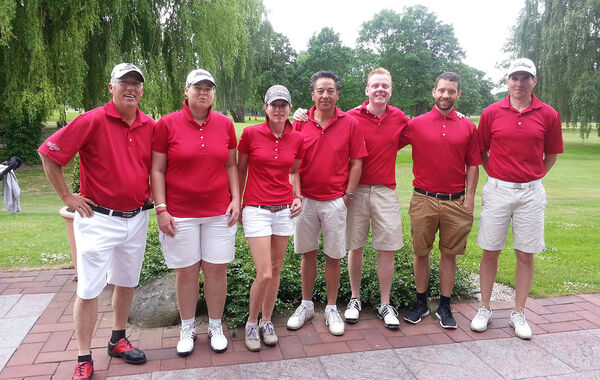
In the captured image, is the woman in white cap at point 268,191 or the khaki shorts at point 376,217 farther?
the khaki shorts at point 376,217

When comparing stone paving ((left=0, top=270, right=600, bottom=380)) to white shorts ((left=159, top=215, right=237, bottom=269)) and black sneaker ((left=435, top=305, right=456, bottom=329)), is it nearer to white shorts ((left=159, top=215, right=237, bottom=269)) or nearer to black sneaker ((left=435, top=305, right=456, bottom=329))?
black sneaker ((left=435, top=305, right=456, bottom=329))

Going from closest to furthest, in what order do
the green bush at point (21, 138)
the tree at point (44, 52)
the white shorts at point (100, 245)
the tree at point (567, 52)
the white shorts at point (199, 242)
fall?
the white shorts at point (100, 245), the white shorts at point (199, 242), the tree at point (44, 52), the green bush at point (21, 138), the tree at point (567, 52)

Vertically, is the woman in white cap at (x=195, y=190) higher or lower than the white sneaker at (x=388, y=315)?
higher

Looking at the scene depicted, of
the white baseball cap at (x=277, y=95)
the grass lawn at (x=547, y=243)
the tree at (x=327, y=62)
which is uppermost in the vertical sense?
the tree at (x=327, y=62)

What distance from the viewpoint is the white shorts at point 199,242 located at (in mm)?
3080

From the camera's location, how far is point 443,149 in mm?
3586

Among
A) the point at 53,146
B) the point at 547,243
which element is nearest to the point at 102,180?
the point at 53,146

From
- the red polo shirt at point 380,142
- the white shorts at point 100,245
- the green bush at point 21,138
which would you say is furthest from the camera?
the green bush at point 21,138

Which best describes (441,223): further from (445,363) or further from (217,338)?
(217,338)

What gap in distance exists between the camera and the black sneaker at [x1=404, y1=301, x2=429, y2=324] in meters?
3.75

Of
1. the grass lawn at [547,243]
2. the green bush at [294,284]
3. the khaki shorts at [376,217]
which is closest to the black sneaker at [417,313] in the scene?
the green bush at [294,284]

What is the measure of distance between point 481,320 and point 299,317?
143cm

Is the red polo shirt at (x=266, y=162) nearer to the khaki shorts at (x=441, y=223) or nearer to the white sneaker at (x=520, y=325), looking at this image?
the khaki shorts at (x=441, y=223)

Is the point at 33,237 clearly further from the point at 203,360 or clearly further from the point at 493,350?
the point at 493,350
